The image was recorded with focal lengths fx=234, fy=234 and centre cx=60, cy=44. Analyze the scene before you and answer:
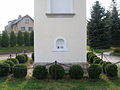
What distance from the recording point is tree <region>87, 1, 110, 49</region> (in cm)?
3297

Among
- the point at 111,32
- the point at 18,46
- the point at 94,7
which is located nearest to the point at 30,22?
the point at 18,46

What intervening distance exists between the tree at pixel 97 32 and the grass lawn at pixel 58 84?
2363 cm

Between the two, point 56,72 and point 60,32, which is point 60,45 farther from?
point 56,72

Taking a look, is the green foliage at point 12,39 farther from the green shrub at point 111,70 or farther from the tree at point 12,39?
the green shrub at point 111,70

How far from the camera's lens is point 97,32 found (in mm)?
32938

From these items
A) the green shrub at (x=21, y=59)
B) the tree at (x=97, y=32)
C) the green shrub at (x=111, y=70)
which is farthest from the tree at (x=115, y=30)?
the green shrub at (x=111, y=70)

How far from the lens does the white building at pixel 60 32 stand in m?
10.8

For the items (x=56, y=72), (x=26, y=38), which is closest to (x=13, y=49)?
(x=26, y=38)

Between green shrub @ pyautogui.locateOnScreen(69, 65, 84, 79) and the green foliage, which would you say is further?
the green foliage

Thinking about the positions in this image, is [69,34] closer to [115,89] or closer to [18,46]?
[115,89]

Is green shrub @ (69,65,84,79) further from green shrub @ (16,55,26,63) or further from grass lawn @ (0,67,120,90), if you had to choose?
green shrub @ (16,55,26,63)

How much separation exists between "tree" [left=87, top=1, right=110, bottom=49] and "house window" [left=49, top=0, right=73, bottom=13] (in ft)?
73.7

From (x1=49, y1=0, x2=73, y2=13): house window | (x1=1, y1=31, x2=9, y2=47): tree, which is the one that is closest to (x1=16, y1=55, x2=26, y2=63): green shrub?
(x1=49, y1=0, x2=73, y2=13): house window

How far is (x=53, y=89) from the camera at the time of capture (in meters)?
8.10
